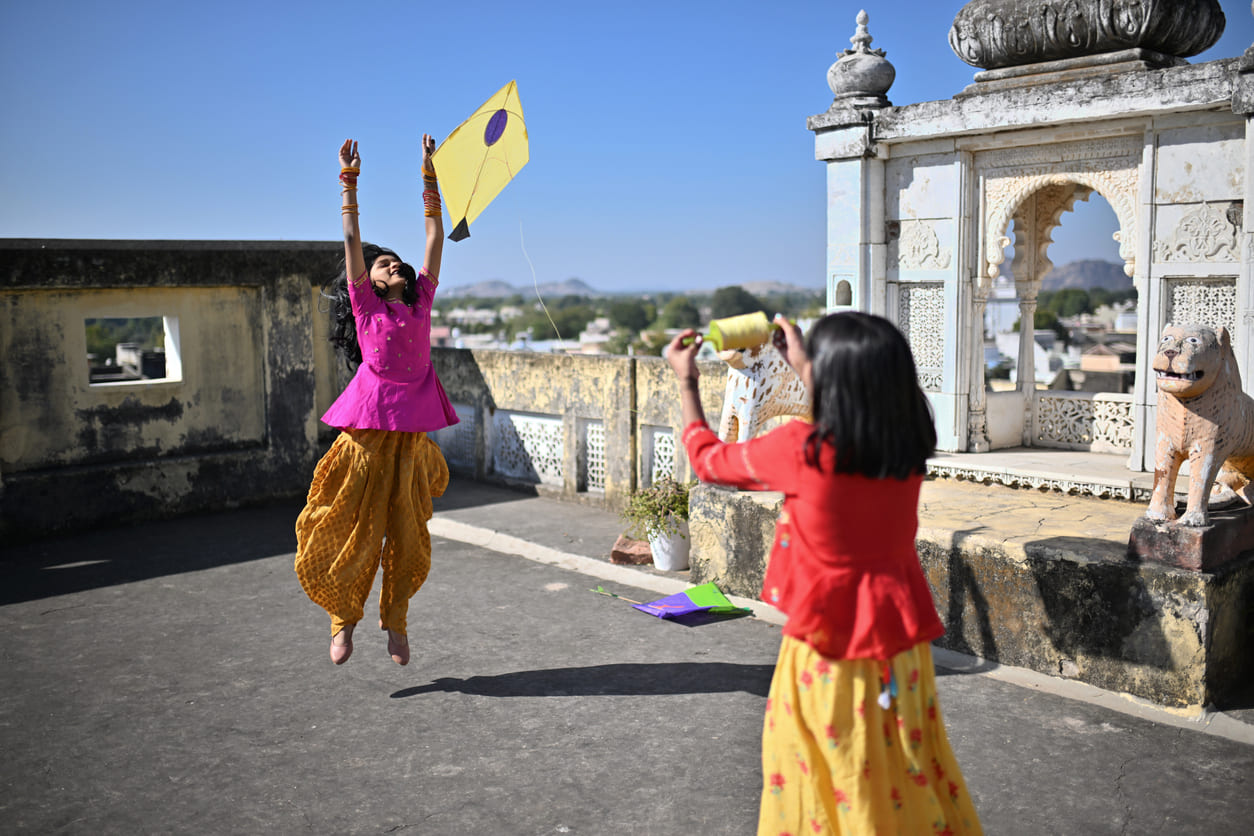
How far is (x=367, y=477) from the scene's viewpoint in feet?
A: 16.5

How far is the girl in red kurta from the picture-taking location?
256 cm

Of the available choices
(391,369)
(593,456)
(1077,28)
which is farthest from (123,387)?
(1077,28)

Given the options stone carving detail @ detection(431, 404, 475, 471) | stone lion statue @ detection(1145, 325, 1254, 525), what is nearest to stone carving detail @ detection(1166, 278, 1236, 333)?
stone lion statue @ detection(1145, 325, 1254, 525)

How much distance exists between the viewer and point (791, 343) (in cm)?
288

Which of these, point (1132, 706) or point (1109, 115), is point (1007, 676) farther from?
point (1109, 115)

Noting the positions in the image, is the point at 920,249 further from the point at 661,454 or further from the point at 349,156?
the point at 349,156

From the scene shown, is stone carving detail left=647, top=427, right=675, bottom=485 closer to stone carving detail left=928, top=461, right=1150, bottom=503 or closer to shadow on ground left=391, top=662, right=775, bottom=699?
stone carving detail left=928, top=461, right=1150, bottom=503

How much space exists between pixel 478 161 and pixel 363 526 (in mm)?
1816

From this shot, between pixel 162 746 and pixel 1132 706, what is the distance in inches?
165

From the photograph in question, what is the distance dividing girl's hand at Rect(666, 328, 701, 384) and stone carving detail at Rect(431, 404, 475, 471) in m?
7.75

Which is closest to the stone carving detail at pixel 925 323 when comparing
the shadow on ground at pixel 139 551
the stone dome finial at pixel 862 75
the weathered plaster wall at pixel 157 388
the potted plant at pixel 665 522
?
the stone dome finial at pixel 862 75

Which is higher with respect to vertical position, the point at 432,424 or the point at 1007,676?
the point at 432,424

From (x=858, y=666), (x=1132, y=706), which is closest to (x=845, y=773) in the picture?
(x=858, y=666)

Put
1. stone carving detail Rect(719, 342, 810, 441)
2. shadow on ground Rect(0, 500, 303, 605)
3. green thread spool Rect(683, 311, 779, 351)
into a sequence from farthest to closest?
shadow on ground Rect(0, 500, 303, 605) → stone carving detail Rect(719, 342, 810, 441) → green thread spool Rect(683, 311, 779, 351)
